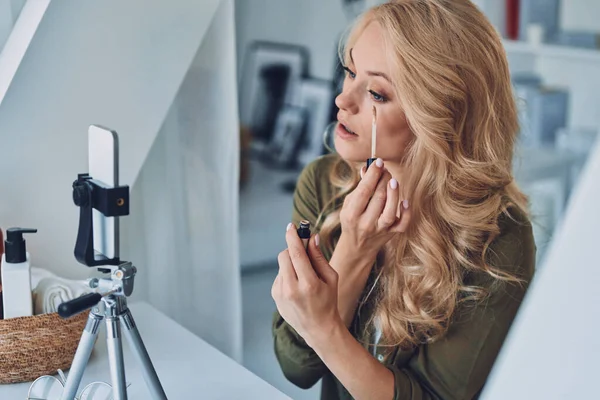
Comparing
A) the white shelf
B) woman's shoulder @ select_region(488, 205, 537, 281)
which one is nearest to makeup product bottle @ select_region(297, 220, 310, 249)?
woman's shoulder @ select_region(488, 205, 537, 281)

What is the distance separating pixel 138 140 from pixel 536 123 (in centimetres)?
168

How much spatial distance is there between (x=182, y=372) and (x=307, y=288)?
0.75 feet

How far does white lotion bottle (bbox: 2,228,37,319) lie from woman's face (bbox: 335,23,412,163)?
0.43 meters

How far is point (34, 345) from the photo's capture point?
38.0 inches

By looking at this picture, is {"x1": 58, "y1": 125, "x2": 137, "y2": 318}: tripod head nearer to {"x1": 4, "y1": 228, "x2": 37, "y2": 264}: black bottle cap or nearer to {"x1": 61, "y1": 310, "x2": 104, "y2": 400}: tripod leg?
{"x1": 61, "y1": 310, "x2": 104, "y2": 400}: tripod leg

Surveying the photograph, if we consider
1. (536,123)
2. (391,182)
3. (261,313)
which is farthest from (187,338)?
(536,123)

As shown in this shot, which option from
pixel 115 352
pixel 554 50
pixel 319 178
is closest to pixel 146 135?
pixel 319 178

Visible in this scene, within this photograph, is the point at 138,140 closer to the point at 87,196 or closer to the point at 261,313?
the point at 87,196

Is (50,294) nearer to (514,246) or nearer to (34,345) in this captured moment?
(34,345)

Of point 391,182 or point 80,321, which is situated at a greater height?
point 391,182

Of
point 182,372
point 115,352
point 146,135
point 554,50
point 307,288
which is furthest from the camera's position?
point 554,50

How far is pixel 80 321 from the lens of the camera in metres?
1.00

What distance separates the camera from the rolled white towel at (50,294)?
39.4 inches

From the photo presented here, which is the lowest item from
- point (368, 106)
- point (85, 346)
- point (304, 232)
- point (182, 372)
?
point (182, 372)
